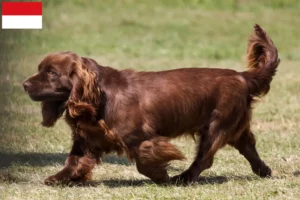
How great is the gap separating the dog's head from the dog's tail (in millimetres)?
1417

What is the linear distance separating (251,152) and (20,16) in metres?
2.34

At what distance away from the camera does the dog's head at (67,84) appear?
23.5ft

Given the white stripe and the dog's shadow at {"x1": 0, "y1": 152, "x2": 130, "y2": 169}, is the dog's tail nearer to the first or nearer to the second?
the dog's shadow at {"x1": 0, "y1": 152, "x2": 130, "y2": 169}

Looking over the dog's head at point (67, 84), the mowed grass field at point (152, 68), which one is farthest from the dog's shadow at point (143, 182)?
the dog's head at point (67, 84)

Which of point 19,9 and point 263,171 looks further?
point 263,171

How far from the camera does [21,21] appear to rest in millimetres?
6977

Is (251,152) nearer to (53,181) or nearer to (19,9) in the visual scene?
(53,181)

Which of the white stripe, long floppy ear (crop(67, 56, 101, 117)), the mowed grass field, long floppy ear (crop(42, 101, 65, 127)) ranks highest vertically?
the white stripe

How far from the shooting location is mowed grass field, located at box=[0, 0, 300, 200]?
7168 mm

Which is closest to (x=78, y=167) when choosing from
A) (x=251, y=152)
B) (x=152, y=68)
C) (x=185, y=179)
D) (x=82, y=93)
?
(x=82, y=93)

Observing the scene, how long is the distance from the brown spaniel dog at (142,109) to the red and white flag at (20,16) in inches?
15.7

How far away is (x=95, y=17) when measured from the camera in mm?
21234

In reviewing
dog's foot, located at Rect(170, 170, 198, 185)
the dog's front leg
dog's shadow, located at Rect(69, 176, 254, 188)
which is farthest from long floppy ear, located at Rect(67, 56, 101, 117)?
dog's foot, located at Rect(170, 170, 198, 185)

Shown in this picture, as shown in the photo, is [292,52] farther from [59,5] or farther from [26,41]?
[26,41]
